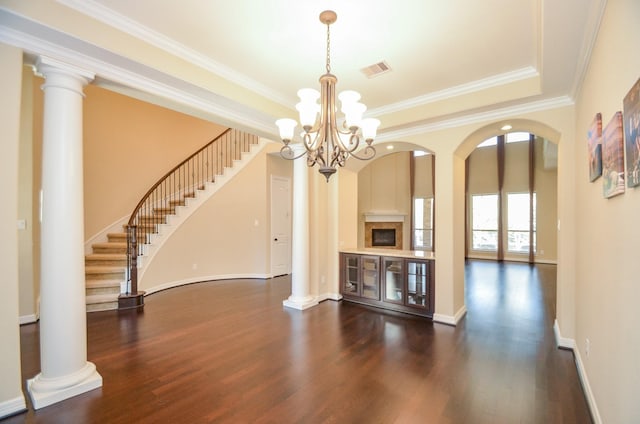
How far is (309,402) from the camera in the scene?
7.56ft

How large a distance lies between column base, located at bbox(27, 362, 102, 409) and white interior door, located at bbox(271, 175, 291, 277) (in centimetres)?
473

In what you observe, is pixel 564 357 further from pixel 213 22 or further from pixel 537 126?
pixel 213 22

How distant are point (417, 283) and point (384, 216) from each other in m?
6.68

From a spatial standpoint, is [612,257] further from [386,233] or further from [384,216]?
[386,233]

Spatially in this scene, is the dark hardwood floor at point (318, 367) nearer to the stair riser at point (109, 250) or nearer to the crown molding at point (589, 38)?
the stair riser at point (109, 250)

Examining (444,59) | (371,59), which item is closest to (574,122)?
(444,59)

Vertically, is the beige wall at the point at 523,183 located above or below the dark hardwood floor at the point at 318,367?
above

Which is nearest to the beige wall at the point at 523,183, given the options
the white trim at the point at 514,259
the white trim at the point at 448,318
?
the white trim at the point at 514,259

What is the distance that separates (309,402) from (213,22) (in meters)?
3.18

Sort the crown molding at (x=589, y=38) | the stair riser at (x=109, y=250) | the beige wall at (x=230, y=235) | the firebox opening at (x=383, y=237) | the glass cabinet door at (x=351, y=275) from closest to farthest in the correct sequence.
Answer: the crown molding at (x=589, y=38) → the glass cabinet door at (x=351, y=275) → the stair riser at (x=109, y=250) → the beige wall at (x=230, y=235) → the firebox opening at (x=383, y=237)

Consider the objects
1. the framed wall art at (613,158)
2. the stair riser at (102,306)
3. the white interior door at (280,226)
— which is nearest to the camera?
the framed wall art at (613,158)

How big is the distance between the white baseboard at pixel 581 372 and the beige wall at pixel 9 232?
404cm

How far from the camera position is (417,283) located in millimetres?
4410

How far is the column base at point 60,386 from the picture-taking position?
2.22 metres
